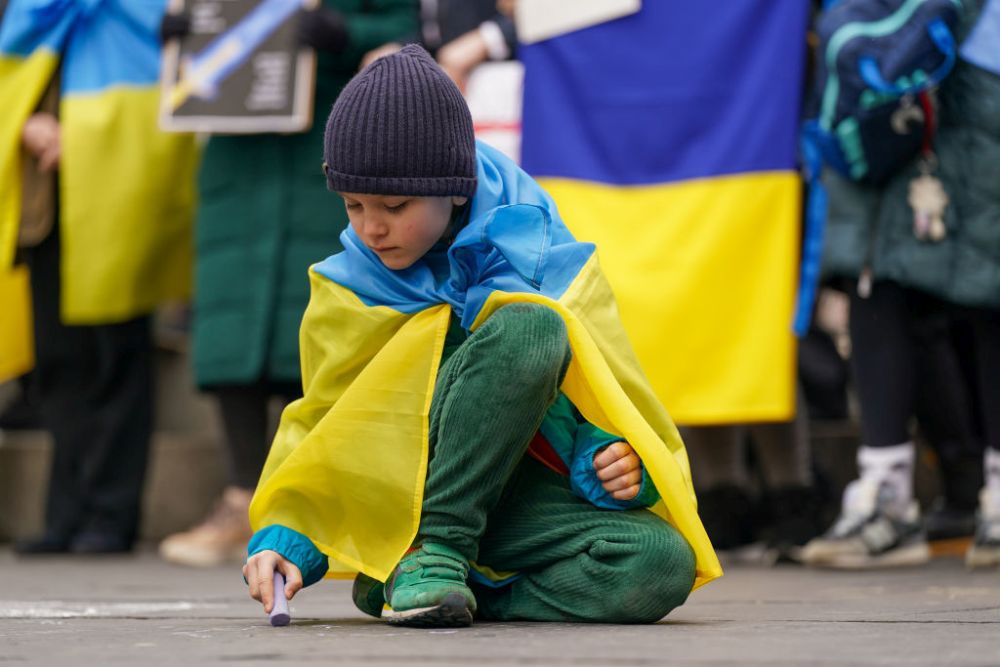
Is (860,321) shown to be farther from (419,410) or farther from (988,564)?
(419,410)

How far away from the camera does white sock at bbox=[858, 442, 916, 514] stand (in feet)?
13.0

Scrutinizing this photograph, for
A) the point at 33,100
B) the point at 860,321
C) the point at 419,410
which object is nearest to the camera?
the point at 419,410

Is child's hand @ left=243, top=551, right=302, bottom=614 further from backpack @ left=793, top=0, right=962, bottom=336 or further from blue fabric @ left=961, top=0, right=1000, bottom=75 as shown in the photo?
blue fabric @ left=961, top=0, right=1000, bottom=75

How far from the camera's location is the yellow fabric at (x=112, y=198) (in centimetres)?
468

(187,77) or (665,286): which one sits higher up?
(187,77)

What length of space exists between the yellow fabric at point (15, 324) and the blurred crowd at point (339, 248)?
8 centimetres

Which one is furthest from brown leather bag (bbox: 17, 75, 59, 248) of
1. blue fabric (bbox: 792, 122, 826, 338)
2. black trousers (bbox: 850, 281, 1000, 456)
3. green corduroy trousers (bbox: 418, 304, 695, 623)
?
green corduroy trousers (bbox: 418, 304, 695, 623)

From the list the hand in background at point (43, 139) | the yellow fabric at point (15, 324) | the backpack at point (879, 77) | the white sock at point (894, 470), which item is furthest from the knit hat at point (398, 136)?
the yellow fabric at point (15, 324)

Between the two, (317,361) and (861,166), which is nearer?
(317,361)

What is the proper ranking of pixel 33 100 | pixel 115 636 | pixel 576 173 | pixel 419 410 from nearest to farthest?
pixel 115 636, pixel 419 410, pixel 576 173, pixel 33 100

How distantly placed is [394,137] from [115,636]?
2.69ft

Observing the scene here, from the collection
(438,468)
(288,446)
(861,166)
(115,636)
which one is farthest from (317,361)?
(861,166)

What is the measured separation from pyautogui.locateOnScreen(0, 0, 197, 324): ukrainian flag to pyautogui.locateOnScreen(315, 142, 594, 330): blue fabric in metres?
2.16

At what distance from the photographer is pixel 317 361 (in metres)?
2.72
